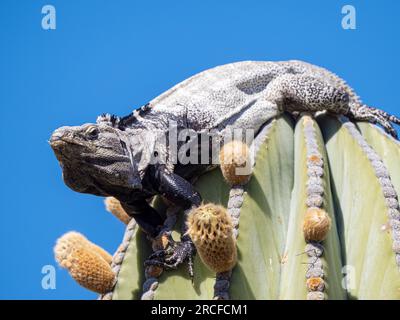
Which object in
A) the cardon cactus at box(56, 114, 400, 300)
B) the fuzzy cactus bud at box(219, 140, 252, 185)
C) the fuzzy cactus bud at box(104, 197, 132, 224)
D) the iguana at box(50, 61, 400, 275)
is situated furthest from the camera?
the fuzzy cactus bud at box(104, 197, 132, 224)

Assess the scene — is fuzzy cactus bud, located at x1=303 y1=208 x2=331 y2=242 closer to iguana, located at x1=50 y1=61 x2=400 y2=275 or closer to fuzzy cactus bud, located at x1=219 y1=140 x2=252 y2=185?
fuzzy cactus bud, located at x1=219 y1=140 x2=252 y2=185

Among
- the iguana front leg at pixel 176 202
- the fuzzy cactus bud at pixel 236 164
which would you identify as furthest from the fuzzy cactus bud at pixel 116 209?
the fuzzy cactus bud at pixel 236 164

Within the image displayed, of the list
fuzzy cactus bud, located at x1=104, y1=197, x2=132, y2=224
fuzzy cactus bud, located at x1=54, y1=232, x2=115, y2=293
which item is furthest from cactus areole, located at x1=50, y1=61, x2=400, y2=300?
fuzzy cactus bud, located at x1=104, y1=197, x2=132, y2=224

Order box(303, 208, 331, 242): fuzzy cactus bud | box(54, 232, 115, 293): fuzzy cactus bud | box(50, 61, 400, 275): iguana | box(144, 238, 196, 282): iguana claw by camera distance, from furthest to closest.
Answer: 1. box(50, 61, 400, 275): iguana
2. box(54, 232, 115, 293): fuzzy cactus bud
3. box(144, 238, 196, 282): iguana claw
4. box(303, 208, 331, 242): fuzzy cactus bud

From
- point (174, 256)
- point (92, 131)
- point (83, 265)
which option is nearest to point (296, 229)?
point (174, 256)

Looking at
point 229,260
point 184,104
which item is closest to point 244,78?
point 184,104

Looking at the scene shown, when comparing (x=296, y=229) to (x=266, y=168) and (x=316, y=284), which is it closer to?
(x=316, y=284)
